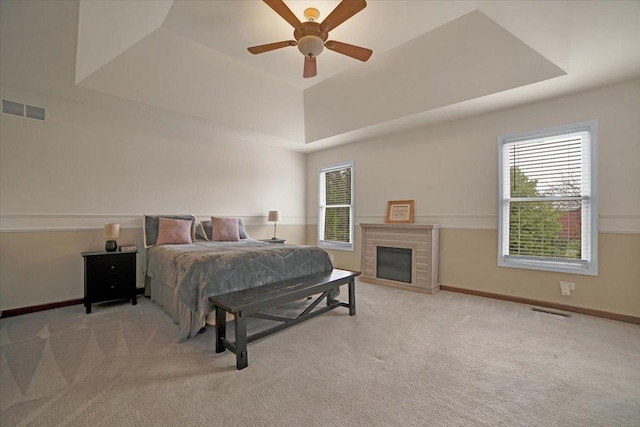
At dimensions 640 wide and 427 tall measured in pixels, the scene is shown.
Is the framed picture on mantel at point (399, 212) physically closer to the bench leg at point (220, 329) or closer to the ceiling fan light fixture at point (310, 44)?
the ceiling fan light fixture at point (310, 44)

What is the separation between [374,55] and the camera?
344 centimetres

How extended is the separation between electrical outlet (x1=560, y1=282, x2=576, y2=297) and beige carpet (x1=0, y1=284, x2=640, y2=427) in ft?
1.02

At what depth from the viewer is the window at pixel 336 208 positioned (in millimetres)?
5691

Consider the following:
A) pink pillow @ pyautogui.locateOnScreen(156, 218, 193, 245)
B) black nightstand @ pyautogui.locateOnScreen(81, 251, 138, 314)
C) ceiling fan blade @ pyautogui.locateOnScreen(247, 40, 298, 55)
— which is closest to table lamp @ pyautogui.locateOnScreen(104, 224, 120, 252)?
black nightstand @ pyautogui.locateOnScreen(81, 251, 138, 314)

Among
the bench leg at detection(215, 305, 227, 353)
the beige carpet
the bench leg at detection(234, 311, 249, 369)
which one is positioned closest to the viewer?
the beige carpet

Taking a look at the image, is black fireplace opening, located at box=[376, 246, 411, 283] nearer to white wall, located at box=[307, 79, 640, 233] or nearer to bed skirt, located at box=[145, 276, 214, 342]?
white wall, located at box=[307, 79, 640, 233]

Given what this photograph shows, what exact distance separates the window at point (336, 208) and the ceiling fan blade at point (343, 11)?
333 centimetres

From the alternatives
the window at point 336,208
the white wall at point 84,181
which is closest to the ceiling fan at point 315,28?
the white wall at point 84,181

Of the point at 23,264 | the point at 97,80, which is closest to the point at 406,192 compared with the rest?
the point at 97,80

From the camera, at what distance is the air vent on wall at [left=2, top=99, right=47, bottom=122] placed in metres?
3.18

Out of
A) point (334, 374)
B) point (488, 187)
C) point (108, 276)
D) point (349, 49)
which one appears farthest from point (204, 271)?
point (488, 187)

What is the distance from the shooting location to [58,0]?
2.38m

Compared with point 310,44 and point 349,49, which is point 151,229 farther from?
point 349,49

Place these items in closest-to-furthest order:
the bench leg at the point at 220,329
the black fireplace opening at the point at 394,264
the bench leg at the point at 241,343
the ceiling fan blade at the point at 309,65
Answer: the bench leg at the point at 241,343 < the bench leg at the point at 220,329 < the ceiling fan blade at the point at 309,65 < the black fireplace opening at the point at 394,264
